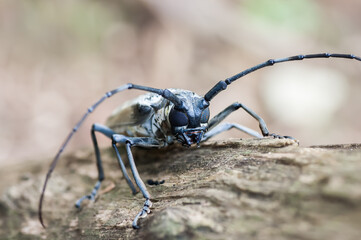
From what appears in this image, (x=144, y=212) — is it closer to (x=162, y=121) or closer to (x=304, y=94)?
(x=162, y=121)

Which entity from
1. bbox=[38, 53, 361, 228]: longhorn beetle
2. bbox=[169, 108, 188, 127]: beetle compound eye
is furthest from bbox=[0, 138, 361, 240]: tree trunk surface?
bbox=[169, 108, 188, 127]: beetle compound eye

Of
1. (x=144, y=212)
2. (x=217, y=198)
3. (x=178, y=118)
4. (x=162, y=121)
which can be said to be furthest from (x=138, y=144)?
(x=217, y=198)

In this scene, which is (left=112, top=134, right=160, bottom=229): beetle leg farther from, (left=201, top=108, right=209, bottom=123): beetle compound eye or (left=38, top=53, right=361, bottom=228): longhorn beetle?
(left=201, top=108, right=209, bottom=123): beetle compound eye

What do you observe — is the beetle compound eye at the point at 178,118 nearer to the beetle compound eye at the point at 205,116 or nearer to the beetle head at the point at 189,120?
the beetle head at the point at 189,120

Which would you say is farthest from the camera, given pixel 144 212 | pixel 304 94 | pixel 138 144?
pixel 304 94

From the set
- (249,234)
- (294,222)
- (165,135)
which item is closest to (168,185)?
(165,135)

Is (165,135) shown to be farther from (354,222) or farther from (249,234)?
(354,222)
